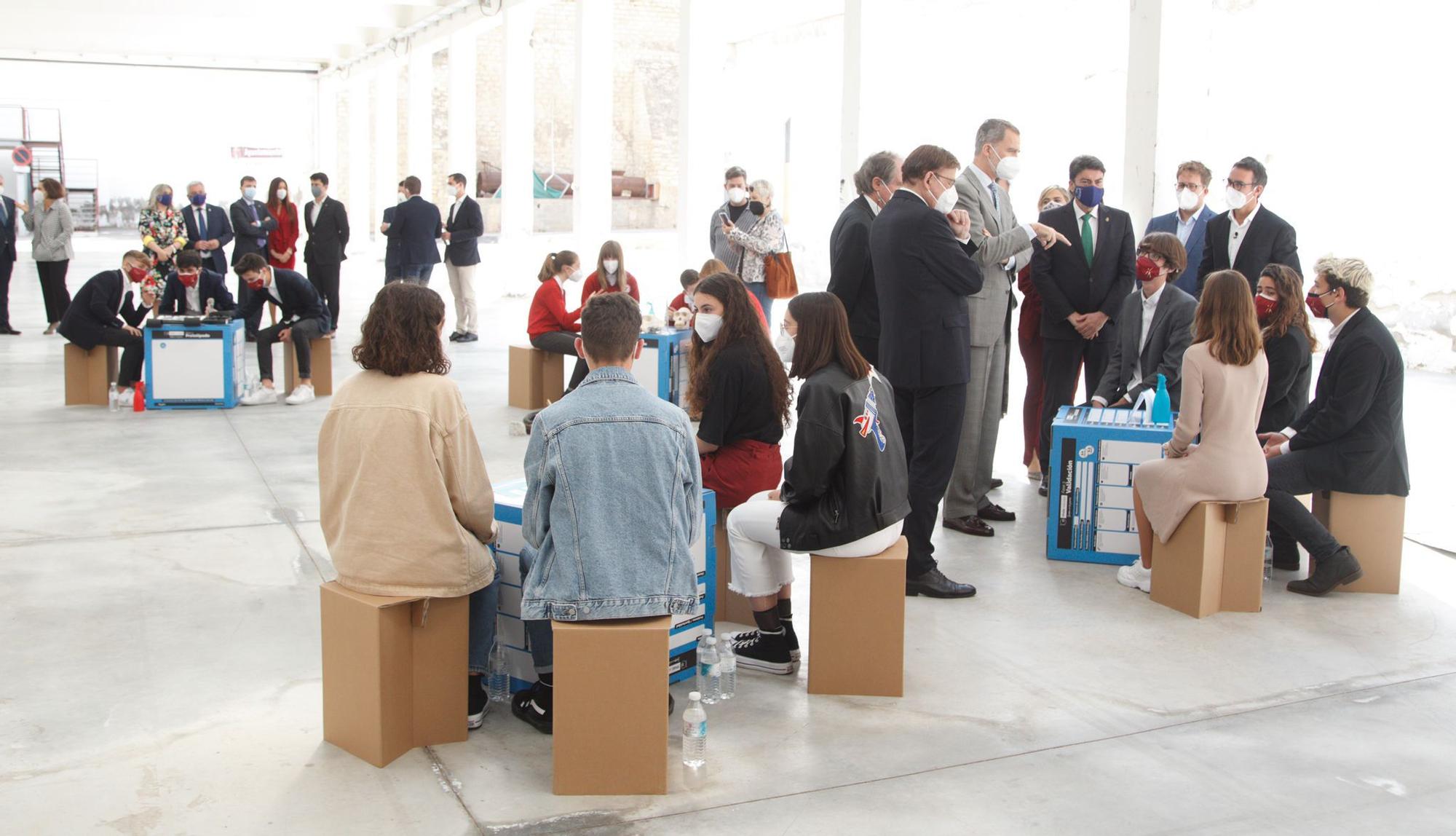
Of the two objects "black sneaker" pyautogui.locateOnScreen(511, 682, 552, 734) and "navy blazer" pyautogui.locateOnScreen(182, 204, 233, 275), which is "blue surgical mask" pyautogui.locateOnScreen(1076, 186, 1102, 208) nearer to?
"black sneaker" pyautogui.locateOnScreen(511, 682, 552, 734)

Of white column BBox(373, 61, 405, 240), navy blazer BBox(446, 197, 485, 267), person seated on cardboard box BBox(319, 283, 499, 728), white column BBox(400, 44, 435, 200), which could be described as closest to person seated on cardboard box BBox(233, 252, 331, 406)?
navy blazer BBox(446, 197, 485, 267)

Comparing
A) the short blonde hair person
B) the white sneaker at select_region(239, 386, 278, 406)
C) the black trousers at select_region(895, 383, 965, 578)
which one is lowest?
the white sneaker at select_region(239, 386, 278, 406)

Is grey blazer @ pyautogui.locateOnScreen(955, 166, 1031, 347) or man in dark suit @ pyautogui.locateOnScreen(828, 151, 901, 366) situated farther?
man in dark suit @ pyautogui.locateOnScreen(828, 151, 901, 366)

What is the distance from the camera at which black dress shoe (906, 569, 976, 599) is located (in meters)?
4.82

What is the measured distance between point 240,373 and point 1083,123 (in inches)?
365

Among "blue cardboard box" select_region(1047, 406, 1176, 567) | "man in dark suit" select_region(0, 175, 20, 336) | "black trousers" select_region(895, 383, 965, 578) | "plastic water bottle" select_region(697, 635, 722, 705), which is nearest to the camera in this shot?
"plastic water bottle" select_region(697, 635, 722, 705)

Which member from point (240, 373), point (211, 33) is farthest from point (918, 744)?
point (211, 33)

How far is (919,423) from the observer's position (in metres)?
5.02

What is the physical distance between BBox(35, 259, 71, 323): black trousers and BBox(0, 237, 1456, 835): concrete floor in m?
7.30

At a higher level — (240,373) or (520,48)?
(520,48)

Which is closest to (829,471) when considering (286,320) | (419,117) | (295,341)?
(295,341)

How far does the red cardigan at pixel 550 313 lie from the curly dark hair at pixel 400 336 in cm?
513

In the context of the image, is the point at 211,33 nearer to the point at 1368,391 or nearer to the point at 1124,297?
the point at 1124,297

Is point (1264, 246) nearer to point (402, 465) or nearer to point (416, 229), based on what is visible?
point (402, 465)
